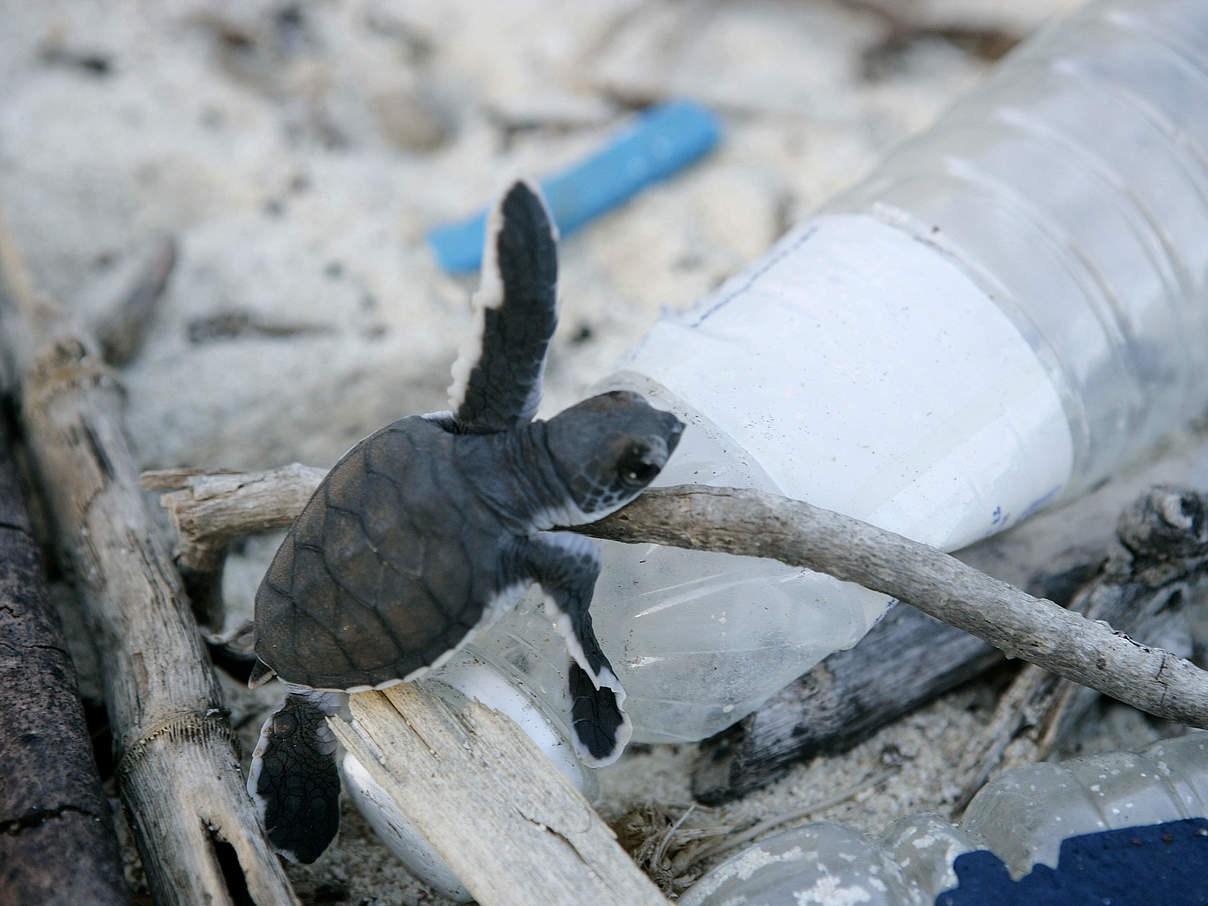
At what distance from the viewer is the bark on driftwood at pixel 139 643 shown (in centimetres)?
113

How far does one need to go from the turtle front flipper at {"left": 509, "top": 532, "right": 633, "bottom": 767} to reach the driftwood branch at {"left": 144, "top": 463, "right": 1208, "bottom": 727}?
144 millimetres

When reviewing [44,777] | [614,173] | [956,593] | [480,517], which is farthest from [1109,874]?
[614,173]

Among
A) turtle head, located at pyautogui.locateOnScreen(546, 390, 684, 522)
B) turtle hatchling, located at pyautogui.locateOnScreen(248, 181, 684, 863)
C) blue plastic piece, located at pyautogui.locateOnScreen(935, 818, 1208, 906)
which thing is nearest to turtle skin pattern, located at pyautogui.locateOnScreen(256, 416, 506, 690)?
turtle hatchling, located at pyautogui.locateOnScreen(248, 181, 684, 863)

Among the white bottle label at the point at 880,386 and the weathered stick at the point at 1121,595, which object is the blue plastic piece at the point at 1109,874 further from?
the white bottle label at the point at 880,386

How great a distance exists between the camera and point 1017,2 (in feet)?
9.07

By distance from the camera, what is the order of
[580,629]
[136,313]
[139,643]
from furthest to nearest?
[136,313] → [139,643] → [580,629]

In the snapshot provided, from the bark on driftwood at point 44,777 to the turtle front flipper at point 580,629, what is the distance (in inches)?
22.5

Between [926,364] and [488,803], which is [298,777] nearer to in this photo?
[488,803]

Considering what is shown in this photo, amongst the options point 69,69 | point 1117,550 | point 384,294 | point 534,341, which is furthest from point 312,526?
point 69,69

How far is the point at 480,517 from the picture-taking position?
1107 millimetres

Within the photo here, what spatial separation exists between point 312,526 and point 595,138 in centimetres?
192

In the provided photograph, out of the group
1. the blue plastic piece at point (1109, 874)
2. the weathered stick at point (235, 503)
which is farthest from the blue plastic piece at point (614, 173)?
the blue plastic piece at point (1109, 874)

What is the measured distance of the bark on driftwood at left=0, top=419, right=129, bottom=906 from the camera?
1.01 metres

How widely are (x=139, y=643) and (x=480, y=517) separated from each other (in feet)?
2.01
